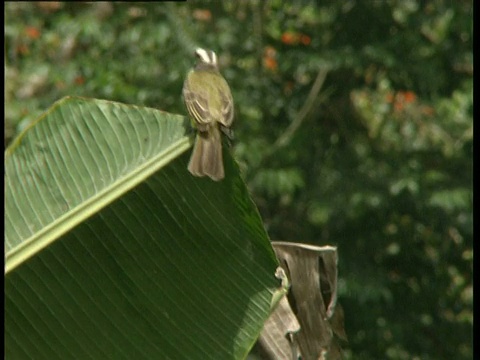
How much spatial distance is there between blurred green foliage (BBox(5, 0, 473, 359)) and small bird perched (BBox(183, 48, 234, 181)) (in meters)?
2.76

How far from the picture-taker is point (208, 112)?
9.56 ft

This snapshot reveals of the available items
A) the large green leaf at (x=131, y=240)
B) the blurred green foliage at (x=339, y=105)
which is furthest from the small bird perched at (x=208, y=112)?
the blurred green foliage at (x=339, y=105)

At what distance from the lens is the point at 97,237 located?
2.52 meters

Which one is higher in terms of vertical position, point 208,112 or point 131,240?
point 208,112

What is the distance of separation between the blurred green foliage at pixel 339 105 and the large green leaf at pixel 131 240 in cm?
335

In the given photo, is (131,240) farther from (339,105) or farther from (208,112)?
(339,105)

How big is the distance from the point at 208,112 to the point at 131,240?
525 millimetres

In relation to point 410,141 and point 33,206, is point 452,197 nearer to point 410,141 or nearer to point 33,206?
point 410,141

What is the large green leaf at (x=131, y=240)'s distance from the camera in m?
2.48

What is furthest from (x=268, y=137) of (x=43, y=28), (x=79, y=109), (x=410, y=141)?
(x=79, y=109)

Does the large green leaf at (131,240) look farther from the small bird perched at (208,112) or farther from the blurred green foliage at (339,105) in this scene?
the blurred green foliage at (339,105)

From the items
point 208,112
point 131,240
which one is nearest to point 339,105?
point 208,112

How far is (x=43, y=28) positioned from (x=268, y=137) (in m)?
1.72

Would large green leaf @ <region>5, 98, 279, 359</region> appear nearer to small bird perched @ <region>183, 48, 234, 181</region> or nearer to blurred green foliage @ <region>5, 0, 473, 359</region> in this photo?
small bird perched @ <region>183, 48, 234, 181</region>
